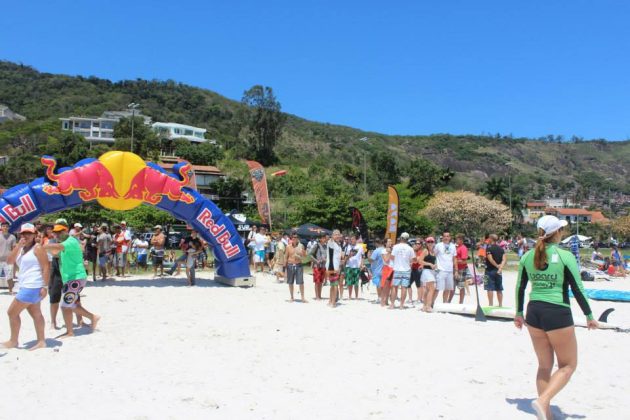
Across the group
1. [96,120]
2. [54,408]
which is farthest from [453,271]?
[96,120]

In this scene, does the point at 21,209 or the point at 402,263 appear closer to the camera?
the point at 402,263

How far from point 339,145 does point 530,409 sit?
101 meters

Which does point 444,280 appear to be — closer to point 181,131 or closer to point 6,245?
point 6,245

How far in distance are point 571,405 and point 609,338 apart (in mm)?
3660

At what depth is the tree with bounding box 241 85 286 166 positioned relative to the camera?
67188 millimetres

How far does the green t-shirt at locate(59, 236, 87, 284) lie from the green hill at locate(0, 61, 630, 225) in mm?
45849

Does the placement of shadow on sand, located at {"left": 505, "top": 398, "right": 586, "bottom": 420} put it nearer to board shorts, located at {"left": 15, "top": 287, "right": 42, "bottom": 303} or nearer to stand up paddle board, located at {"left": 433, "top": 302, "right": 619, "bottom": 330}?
stand up paddle board, located at {"left": 433, "top": 302, "right": 619, "bottom": 330}

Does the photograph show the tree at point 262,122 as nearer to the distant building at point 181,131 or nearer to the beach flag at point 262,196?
the distant building at point 181,131

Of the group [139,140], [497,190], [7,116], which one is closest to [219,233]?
[139,140]

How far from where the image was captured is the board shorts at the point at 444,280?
10.5 m

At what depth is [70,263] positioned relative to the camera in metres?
7.39

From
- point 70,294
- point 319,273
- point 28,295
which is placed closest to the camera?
point 28,295

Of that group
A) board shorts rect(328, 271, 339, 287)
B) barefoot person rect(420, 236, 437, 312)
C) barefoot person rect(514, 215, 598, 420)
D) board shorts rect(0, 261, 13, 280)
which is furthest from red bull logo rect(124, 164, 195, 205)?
barefoot person rect(514, 215, 598, 420)

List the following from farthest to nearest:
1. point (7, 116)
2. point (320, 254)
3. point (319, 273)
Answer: point (7, 116) < point (319, 273) < point (320, 254)
